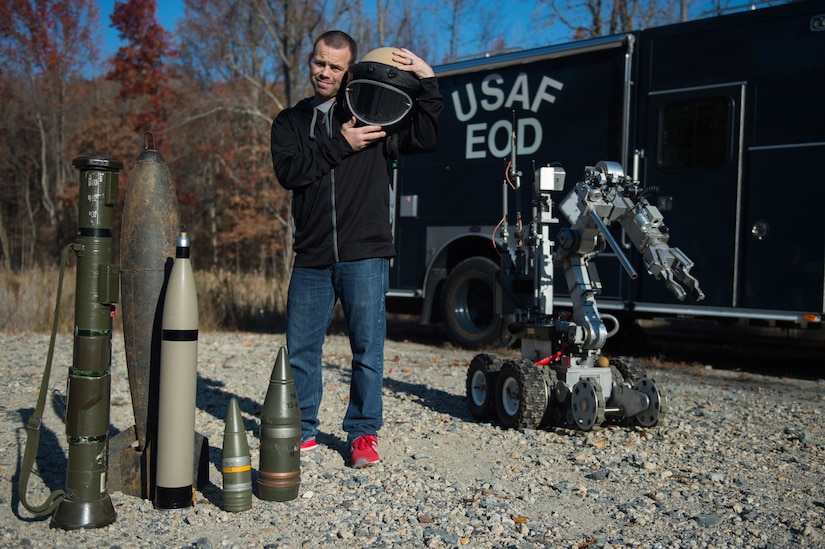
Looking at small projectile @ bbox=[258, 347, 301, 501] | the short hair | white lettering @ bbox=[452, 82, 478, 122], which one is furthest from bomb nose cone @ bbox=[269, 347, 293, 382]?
white lettering @ bbox=[452, 82, 478, 122]

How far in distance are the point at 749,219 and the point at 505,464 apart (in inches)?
179

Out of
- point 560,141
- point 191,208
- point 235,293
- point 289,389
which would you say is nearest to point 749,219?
point 560,141

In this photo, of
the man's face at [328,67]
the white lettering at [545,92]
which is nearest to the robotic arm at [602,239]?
the man's face at [328,67]

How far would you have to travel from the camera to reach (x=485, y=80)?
9648mm

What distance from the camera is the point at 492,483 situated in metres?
4.02

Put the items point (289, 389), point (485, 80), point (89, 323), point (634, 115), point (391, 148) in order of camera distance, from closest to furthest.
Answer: point (89, 323), point (289, 389), point (391, 148), point (634, 115), point (485, 80)

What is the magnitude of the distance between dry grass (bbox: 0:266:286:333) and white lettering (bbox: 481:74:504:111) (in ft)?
14.0

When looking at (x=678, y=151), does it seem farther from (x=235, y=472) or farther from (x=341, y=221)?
(x=235, y=472)

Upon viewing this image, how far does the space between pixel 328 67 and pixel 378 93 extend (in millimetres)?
352

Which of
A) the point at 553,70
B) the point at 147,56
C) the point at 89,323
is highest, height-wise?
the point at 147,56

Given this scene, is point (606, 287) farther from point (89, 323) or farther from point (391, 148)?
point (89, 323)

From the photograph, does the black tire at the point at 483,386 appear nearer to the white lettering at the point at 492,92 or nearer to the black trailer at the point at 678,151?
the black trailer at the point at 678,151

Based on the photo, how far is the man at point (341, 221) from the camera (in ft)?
13.5

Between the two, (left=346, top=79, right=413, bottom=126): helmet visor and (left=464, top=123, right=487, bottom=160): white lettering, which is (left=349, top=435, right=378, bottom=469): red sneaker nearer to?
(left=346, top=79, right=413, bottom=126): helmet visor
